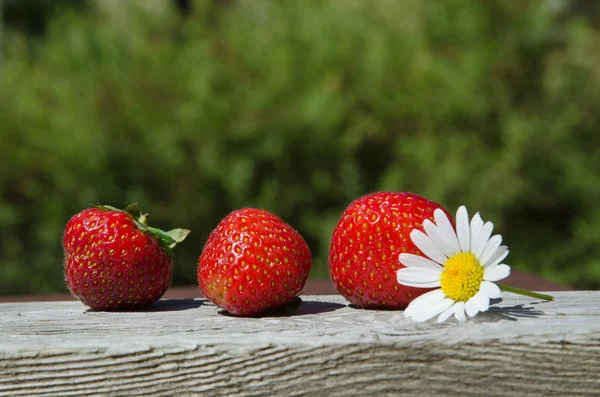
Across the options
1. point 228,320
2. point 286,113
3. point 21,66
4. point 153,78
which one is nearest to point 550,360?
point 228,320

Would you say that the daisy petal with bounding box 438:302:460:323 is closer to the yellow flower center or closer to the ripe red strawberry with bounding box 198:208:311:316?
the yellow flower center

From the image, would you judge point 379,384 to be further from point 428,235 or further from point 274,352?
point 428,235

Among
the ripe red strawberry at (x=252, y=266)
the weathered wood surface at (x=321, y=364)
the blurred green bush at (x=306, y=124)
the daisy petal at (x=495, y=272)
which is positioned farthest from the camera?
the blurred green bush at (x=306, y=124)

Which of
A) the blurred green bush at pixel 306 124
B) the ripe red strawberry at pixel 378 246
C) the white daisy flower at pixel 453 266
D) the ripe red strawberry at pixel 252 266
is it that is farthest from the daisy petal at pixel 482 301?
the blurred green bush at pixel 306 124

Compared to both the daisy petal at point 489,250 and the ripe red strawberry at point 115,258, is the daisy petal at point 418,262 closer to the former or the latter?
the daisy petal at point 489,250

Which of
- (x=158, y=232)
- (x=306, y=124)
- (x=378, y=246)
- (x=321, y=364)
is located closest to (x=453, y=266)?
(x=378, y=246)
